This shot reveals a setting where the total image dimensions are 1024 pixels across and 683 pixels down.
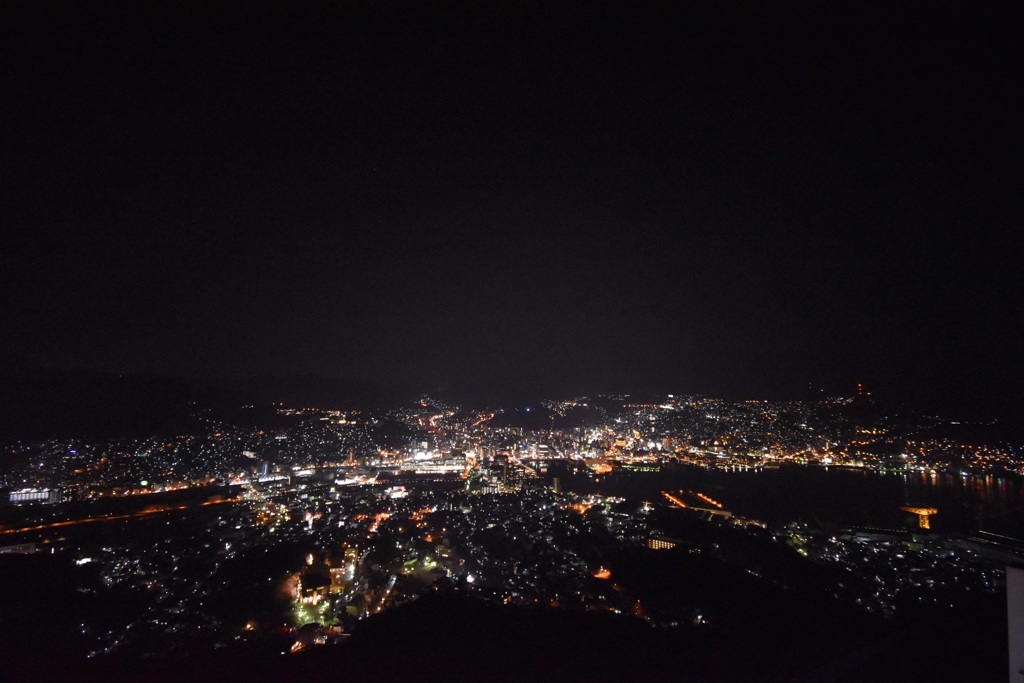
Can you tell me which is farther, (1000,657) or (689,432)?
(689,432)

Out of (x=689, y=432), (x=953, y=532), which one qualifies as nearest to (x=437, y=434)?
(x=689, y=432)

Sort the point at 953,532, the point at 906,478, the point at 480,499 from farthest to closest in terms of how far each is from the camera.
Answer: the point at 906,478
the point at 480,499
the point at 953,532

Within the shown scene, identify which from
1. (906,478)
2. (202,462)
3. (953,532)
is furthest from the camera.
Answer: (906,478)

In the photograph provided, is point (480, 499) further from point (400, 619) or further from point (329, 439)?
point (329, 439)

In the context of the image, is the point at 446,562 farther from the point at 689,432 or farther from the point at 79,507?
the point at 689,432

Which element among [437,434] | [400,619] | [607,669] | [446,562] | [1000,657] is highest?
[1000,657]

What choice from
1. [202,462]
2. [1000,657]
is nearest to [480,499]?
[202,462]

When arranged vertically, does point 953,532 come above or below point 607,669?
below
